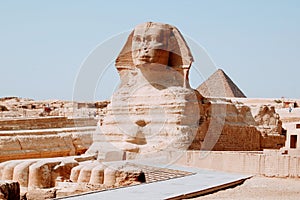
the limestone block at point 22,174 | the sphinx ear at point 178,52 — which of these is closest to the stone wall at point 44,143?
the sphinx ear at point 178,52

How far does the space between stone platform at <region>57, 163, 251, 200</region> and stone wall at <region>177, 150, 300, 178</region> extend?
307 millimetres

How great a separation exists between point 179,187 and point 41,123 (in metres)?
17.2

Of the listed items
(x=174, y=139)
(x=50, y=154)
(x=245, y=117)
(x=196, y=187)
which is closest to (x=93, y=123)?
(x=50, y=154)

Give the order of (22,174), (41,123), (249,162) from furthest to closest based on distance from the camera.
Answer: (41,123)
(22,174)
(249,162)

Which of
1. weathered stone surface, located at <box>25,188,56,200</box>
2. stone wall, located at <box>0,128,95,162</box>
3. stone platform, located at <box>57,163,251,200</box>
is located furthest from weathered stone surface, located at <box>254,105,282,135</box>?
weathered stone surface, located at <box>25,188,56,200</box>

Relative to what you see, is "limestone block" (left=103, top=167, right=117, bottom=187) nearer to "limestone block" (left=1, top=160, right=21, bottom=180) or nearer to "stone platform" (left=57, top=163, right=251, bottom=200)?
"stone platform" (left=57, top=163, right=251, bottom=200)

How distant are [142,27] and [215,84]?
79.3 ft

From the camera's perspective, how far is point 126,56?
52.0ft

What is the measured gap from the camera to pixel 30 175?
11.9 m

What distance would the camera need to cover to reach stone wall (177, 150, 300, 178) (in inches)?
361

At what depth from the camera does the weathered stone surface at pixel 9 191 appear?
8.61m

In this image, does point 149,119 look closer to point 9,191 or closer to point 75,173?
point 75,173

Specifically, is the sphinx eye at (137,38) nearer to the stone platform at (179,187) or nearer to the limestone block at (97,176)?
the limestone block at (97,176)

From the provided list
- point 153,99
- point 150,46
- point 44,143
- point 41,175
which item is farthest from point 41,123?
point 41,175
